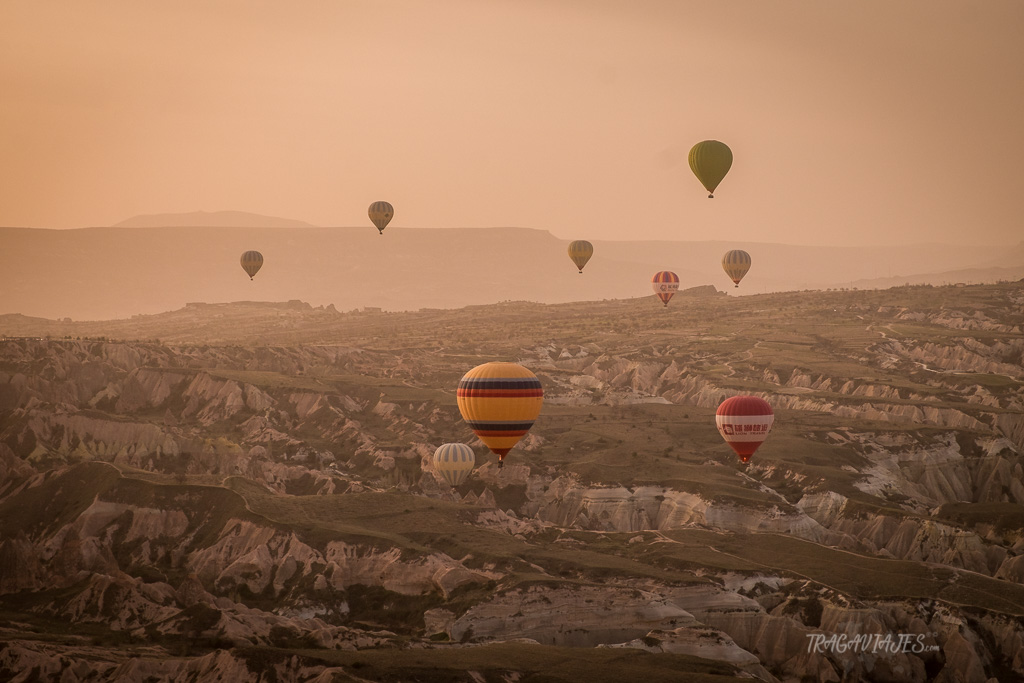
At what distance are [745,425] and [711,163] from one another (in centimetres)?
2808

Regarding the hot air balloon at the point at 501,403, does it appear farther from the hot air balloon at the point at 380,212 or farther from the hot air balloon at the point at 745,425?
A: the hot air balloon at the point at 380,212

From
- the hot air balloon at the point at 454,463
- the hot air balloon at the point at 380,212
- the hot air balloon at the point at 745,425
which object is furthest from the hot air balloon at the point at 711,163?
the hot air balloon at the point at 380,212

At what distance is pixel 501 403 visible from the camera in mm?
113938

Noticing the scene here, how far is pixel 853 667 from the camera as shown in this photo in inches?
3575

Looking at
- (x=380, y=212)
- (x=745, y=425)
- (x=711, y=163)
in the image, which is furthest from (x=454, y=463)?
(x=380, y=212)

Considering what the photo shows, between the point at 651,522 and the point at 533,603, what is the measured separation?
98.0 ft

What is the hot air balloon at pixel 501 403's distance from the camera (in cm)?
11425

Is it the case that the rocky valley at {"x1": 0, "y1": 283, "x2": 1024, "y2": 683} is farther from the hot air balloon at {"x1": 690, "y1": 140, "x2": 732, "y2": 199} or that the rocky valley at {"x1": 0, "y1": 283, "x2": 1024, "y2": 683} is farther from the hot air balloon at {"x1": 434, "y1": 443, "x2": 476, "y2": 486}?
the hot air balloon at {"x1": 690, "y1": 140, "x2": 732, "y2": 199}

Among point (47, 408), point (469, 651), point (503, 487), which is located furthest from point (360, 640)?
point (47, 408)

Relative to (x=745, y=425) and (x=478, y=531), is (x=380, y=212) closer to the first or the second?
(x=745, y=425)

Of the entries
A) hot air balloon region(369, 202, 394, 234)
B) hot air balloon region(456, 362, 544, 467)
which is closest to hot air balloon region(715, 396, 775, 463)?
hot air balloon region(456, 362, 544, 467)

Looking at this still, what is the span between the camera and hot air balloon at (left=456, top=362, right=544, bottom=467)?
114250 millimetres

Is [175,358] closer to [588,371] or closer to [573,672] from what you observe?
[588,371]

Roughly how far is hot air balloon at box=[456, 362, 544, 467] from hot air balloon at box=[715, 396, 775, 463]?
20.5m
